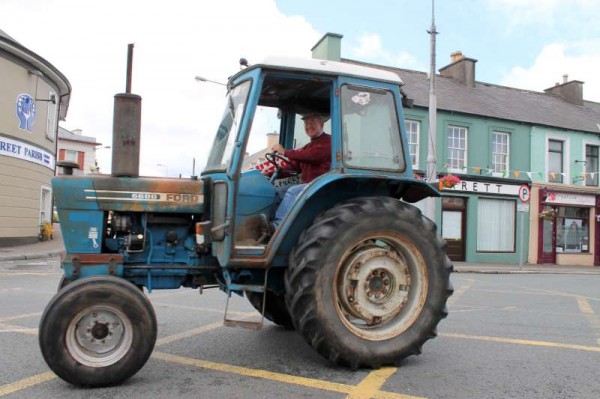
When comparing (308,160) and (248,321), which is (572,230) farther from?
(248,321)

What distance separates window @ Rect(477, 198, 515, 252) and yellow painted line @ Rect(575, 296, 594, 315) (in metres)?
11.3

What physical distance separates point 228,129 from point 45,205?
19.7m

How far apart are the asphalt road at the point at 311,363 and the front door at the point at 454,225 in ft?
42.9

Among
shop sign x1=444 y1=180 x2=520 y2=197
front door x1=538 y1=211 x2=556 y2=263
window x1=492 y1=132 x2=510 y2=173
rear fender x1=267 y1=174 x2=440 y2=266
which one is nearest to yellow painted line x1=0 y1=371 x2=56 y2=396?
rear fender x1=267 y1=174 x2=440 y2=266

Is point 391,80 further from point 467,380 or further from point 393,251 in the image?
point 467,380

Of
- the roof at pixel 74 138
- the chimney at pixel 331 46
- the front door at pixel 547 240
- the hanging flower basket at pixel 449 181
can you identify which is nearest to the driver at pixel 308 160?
the hanging flower basket at pixel 449 181

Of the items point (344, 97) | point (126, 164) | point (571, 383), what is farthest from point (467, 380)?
point (126, 164)

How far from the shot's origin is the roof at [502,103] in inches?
822

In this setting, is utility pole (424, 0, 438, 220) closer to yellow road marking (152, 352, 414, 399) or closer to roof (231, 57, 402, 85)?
roof (231, 57, 402, 85)

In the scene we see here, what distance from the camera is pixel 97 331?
3613mm

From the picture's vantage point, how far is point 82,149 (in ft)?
176

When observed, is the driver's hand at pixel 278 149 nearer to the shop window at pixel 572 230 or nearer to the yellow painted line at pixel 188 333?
the yellow painted line at pixel 188 333

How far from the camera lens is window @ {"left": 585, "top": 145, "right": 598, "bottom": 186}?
22.9m

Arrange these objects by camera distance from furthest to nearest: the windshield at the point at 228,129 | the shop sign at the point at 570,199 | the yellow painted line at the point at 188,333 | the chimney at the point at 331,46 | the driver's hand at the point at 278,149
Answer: the shop sign at the point at 570,199, the chimney at the point at 331,46, the yellow painted line at the point at 188,333, the driver's hand at the point at 278,149, the windshield at the point at 228,129
